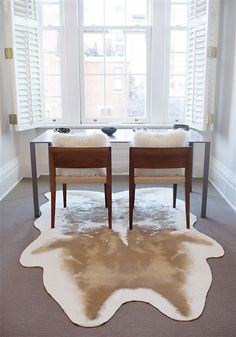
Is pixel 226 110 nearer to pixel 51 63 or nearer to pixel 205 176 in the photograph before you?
pixel 205 176

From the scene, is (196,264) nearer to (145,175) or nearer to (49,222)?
(145,175)

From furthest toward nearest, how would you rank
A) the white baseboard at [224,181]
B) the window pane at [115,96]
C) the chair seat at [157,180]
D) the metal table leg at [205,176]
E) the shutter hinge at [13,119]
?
the window pane at [115,96] → the shutter hinge at [13,119] → the white baseboard at [224,181] → the metal table leg at [205,176] → the chair seat at [157,180]

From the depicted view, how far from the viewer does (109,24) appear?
4.38m

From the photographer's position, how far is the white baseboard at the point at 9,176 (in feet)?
12.6

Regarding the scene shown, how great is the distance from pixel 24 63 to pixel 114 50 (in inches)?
44.9

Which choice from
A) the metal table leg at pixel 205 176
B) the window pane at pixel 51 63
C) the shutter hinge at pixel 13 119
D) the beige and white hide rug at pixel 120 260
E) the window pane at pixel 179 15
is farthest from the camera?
the window pane at pixel 51 63

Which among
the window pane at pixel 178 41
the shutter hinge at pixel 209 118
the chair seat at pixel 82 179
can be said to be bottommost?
the chair seat at pixel 82 179

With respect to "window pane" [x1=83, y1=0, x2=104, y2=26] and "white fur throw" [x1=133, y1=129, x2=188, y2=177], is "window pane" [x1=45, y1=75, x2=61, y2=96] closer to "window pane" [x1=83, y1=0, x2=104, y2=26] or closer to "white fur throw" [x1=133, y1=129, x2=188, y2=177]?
Result: "window pane" [x1=83, y1=0, x2=104, y2=26]

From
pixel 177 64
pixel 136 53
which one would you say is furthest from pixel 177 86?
pixel 136 53

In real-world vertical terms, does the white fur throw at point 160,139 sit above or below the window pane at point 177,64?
below

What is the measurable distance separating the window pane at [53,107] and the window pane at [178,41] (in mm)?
1573

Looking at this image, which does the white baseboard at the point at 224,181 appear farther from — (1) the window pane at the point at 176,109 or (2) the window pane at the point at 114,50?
(2) the window pane at the point at 114,50

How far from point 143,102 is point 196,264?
266 cm

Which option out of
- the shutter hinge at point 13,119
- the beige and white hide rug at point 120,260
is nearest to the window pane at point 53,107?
the shutter hinge at point 13,119
